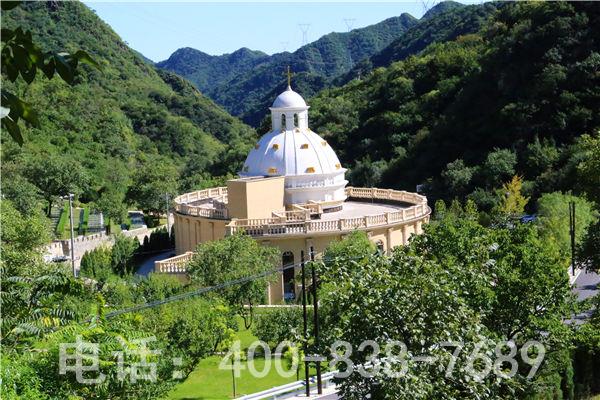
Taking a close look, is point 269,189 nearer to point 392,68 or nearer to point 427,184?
point 427,184

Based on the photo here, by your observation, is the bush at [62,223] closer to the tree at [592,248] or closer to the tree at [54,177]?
the tree at [54,177]

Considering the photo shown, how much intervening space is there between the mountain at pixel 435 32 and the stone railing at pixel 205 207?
60.5 m

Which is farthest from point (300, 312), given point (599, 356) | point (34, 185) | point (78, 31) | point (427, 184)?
point (78, 31)

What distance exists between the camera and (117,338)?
14.6m

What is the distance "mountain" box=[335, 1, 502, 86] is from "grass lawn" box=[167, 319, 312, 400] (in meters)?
84.1

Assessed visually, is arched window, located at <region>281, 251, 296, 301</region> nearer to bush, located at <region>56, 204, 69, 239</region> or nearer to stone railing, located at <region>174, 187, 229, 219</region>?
stone railing, located at <region>174, 187, 229, 219</region>

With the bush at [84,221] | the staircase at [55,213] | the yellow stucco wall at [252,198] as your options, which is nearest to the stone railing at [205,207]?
the yellow stucco wall at [252,198]

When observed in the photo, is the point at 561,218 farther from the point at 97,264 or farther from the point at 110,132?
the point at 110,132

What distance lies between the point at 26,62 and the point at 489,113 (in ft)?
215

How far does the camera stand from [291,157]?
1799 inches

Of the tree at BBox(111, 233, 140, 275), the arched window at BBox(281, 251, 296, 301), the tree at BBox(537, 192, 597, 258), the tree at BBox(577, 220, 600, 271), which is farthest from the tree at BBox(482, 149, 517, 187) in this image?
the tree at BBox(577, 220, 600, 271)

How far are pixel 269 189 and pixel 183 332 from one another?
65.2 feet

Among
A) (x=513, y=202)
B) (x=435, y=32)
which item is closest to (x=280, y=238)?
(x=513, y=202)

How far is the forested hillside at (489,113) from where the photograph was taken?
193ft
